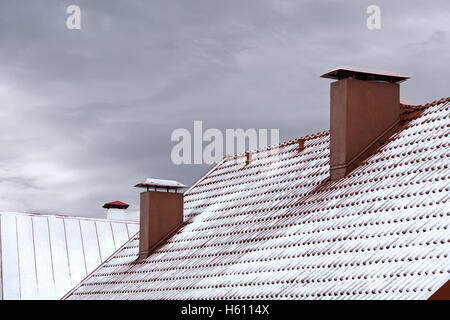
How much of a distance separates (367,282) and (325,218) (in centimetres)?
288

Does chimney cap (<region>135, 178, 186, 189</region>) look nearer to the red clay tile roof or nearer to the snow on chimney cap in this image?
the red clay tile roof

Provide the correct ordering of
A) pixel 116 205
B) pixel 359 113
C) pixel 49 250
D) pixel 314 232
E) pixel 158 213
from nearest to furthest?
pixel 314 232
pixel 359 113
pixel 158 213
pixel 49 250
pixel 116 205

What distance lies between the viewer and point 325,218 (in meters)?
15.9

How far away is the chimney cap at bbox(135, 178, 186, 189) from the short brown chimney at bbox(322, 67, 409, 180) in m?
5.40

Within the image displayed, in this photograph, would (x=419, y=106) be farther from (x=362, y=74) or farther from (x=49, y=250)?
(x=49, y=250)

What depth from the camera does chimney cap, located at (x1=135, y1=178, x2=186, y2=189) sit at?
22.4 meters

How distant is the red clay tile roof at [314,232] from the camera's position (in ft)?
43.7

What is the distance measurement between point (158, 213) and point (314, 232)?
6.68m

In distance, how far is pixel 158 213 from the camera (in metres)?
21.8

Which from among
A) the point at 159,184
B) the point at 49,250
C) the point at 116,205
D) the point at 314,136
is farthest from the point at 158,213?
the point at 116,205

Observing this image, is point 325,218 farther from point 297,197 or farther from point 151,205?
point 151,205

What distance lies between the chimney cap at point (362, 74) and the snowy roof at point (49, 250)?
11.9 meters

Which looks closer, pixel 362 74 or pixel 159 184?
pixel 362 74
